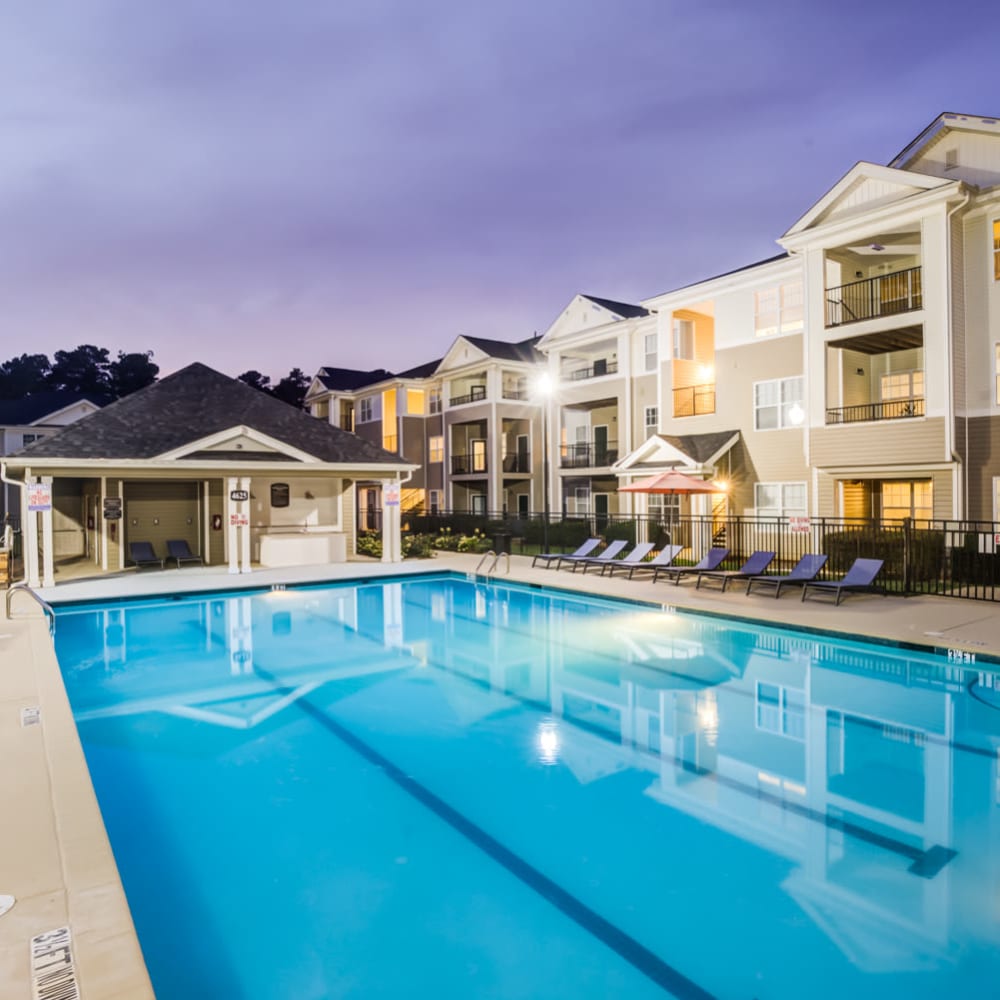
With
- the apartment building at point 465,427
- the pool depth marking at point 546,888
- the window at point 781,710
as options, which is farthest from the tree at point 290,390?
the pool depth marking at point 546,888

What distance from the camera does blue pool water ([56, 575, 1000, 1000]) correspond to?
4.20 m

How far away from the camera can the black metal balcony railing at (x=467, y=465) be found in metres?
33.0

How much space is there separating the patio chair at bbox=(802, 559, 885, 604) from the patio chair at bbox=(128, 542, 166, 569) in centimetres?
1721

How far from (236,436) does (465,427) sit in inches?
639

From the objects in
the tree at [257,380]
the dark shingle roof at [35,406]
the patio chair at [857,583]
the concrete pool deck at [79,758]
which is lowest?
the concrete pool deck at [79,758]

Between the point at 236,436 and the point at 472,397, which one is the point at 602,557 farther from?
the point at 472,397

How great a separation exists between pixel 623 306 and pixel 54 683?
2400 centimetres

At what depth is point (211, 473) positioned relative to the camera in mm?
19953

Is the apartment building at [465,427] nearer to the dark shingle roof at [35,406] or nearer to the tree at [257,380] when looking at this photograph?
the dark shingle roof at [35,406]

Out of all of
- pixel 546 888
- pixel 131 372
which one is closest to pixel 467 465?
pixel 546 888

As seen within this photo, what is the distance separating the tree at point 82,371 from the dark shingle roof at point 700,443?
66.8 metres

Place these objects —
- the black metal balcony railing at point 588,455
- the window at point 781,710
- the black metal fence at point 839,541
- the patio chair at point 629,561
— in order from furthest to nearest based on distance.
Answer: the black metal balcony railing at point 588,455 → the patio chair at point 629,561 → the black metal fence at point 839,541 → the window at point 781,710

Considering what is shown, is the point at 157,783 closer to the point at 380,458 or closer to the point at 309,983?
the point at 309,983

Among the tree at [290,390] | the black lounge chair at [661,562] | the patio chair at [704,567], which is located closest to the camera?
the patio chair at [704,567]
